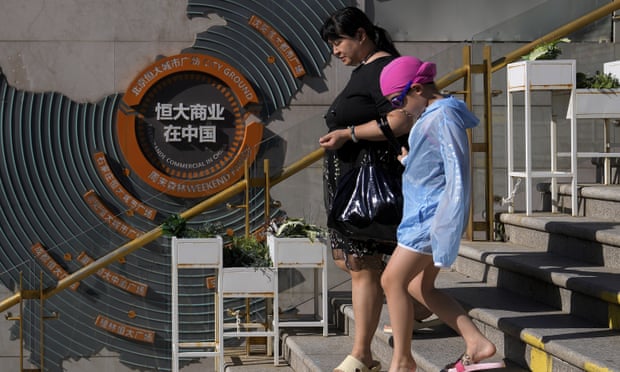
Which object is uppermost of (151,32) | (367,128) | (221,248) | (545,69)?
(151,32)

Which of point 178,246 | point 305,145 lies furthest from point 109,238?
point 305,145

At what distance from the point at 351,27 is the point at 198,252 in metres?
1.77

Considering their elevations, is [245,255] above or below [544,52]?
below

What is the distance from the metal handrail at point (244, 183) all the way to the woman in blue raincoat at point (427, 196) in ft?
7.47

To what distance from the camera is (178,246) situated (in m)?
5.47

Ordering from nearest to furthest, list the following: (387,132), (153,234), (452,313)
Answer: (452,313) → (387,132) → (153,234)

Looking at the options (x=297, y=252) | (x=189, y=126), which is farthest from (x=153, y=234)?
(x=189, y=126)

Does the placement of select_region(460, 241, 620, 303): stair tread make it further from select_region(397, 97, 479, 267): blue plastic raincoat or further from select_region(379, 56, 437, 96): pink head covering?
select_region(379, 56, 437, 96): pink head covering

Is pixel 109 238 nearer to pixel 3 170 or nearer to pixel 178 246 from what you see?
pixel 178 246

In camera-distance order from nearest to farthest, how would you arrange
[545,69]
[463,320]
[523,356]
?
[463,320] → [523,356] → [545,69]

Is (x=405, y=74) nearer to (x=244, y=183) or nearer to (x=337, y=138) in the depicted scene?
(x=337, y=138)

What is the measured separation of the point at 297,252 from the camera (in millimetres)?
5469

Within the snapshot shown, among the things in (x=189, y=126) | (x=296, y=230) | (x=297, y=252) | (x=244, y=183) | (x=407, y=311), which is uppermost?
(x=189, y=126)

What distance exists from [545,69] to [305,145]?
1414 mm
